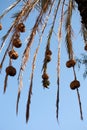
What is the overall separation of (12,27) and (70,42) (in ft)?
2.82

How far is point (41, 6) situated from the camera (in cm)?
594

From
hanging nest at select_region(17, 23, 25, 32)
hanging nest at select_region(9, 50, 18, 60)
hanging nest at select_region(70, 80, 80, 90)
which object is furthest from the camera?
hanging nest at select_region(17, 23, 25, 32)

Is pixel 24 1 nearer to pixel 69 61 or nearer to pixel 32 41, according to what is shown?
pixel 32 41

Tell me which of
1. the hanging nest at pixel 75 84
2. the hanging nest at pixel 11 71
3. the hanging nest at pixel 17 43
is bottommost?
the hanging nest at pixel 75 84

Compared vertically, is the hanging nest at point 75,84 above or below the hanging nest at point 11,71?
below

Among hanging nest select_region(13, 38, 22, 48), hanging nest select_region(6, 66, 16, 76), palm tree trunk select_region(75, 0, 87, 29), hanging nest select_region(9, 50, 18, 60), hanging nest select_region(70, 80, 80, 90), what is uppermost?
palm tree trunk select_region(75, 0, 87, 29)

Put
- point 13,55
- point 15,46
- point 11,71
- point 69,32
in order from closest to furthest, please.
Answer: point 11,71 < point 13,55 < point 15,46 < point 69,32

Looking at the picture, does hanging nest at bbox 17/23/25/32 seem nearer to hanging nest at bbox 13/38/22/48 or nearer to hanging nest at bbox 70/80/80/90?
hanging nest at bbox 13/38/22/48

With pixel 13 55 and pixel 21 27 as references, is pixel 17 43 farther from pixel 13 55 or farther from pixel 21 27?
pixel 21 27

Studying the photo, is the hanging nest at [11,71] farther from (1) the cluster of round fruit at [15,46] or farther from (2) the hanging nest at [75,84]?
Result: (2) the hanging nest at [75,84]

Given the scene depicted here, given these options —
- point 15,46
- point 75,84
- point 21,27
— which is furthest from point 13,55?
point 75,84

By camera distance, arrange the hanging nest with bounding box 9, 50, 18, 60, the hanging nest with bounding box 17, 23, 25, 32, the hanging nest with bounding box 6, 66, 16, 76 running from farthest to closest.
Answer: the hanging nest with bounding box 17, 23, 25, 32 < the hanging nest with bounding box 9, 50, 18, 60 < the hanging nest with bounding box 6, 66, 16, 76

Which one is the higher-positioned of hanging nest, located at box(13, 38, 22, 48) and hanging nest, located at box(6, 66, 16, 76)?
hanging nest, located at box(13, 38, 22, 48)

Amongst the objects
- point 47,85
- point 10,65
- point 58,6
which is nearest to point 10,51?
point 10,65
